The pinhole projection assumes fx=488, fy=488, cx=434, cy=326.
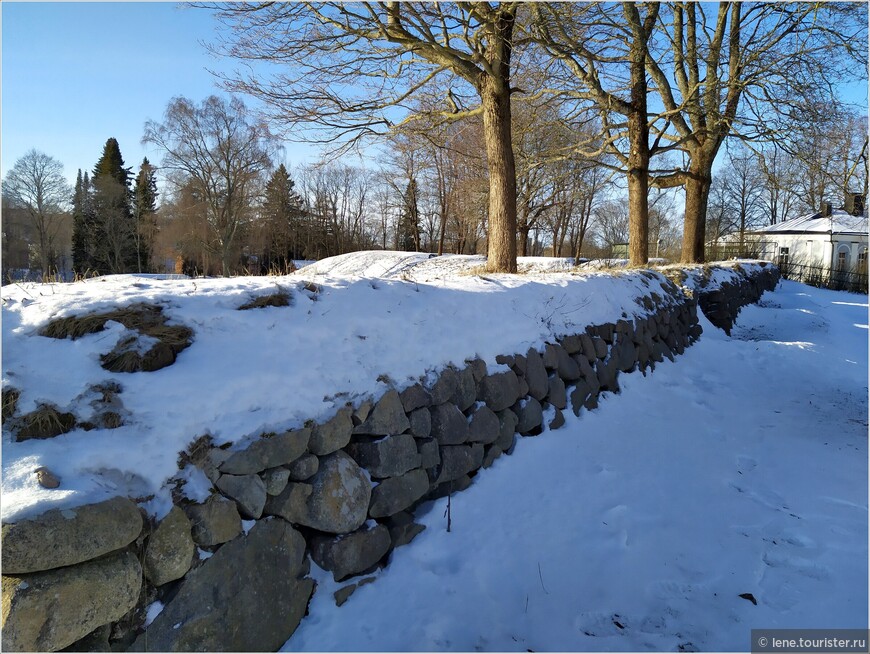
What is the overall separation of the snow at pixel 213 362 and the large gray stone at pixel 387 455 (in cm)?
28

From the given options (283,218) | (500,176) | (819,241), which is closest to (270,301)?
(500,176)

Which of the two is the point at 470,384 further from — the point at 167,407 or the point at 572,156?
the point at 572,156

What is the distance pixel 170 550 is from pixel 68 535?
0.39 m

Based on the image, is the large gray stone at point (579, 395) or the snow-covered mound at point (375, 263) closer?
the large gray stone at point (579, 395)

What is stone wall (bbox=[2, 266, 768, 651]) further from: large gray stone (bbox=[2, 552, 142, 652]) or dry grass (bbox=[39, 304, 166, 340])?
dry grass (bbox=[39, 304, 166, 340])

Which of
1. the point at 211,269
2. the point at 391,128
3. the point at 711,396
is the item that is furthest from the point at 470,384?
the point at 211,269

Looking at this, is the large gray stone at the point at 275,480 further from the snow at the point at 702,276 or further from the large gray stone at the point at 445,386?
the snow at the point at 702,276

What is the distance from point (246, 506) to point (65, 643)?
0.75 m

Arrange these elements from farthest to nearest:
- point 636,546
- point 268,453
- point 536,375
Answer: point 536,375
point 636,546
point 268,453

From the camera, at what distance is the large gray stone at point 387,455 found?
2.85 meters

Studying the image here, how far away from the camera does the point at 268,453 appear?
7.83 ft

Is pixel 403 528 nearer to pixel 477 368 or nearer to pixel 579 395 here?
pixel 477 368

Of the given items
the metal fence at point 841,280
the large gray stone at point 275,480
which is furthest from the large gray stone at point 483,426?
the metal fence at point 841,280

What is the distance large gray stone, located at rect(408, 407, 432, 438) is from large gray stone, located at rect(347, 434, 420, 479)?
8 centimetres
